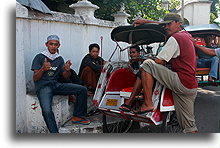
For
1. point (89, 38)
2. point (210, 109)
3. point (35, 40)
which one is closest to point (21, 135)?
point (35, 40)

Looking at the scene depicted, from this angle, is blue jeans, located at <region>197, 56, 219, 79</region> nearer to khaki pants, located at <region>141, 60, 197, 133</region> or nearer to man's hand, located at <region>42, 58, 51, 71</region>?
khaki pants, located at <region>141, 60, 197, 133</region>

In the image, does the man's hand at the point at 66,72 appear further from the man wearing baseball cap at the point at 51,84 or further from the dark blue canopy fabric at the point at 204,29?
the dark blue canopy fabric at the point at 204,29

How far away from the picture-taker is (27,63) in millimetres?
3502

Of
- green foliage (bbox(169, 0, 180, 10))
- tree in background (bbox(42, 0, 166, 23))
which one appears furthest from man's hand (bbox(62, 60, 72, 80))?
green foliage (bbox(169, 0, 180, 10))

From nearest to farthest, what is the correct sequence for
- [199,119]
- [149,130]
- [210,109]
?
[149,130] → [199,119] → [210,109]

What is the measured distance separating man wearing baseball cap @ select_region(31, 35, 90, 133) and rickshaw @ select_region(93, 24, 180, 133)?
0.30 metres

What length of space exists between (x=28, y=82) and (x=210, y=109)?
304cm

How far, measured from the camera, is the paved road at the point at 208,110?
3821mm

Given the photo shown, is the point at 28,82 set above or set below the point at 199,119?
above

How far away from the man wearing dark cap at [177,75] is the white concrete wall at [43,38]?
1504 mm

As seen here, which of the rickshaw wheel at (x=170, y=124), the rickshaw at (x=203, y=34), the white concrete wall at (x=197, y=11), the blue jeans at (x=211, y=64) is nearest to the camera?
the rickshaw wheel at (x=170, y=124)

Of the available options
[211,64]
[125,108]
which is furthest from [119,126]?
[211,64]

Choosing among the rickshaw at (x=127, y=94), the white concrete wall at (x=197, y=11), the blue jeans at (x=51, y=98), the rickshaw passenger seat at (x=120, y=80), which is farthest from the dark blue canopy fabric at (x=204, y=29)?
the blue jeans at (x=51, y=98)
